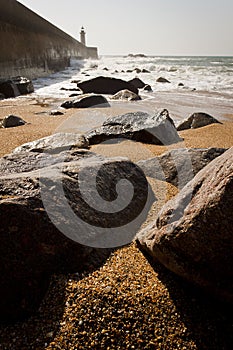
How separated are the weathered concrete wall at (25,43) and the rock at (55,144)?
8.41 metres

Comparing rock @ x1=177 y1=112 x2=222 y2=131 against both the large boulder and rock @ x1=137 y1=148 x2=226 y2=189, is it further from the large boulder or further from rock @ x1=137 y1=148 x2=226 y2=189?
the large boulder

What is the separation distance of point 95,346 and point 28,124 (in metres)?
4.11

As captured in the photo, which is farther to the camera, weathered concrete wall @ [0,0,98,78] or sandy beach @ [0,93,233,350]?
weathered concrete wall @ [0,0,98,78]

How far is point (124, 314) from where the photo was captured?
123 cm

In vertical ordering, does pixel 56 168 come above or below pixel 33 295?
above

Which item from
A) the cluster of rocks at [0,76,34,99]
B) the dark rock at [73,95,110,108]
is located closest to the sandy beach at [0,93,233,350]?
the dark rock at [73,95,110,108]

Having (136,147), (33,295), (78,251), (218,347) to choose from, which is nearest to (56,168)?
(78,251)

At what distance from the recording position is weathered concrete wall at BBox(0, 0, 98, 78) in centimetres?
1087

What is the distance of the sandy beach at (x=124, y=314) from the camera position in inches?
45.2

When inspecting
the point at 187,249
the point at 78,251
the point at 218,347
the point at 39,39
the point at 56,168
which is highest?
the point at 39,39

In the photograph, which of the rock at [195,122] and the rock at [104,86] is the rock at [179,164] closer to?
the rock at [195,122]

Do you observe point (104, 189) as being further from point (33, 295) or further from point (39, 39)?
point (39, 39)

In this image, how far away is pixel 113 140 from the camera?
364 centimetres

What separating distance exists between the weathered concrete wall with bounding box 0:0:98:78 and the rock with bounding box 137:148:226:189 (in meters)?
9.39
